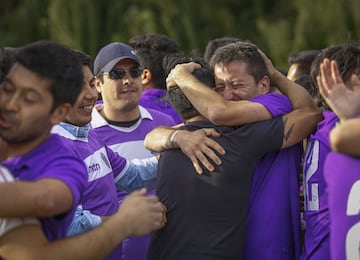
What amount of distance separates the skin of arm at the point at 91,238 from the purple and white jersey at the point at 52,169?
96 millimetres

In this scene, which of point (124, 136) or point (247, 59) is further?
point (124, 136)

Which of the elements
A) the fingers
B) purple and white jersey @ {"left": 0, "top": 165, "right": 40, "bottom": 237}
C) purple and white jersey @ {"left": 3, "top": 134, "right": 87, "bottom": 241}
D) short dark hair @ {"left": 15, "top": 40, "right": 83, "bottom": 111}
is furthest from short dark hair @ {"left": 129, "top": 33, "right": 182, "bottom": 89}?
purple and white jersey @ {"left": 0, "top": 165, "right": 40, "bottom": 237}

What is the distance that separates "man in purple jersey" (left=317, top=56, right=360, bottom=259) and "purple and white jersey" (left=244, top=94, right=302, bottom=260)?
729 mm

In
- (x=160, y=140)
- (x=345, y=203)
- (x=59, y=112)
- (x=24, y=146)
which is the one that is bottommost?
(x=345, y=203)

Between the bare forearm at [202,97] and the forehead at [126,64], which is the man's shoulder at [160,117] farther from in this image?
the bare forearm at [202,97]

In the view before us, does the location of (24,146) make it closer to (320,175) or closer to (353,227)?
(353,227)

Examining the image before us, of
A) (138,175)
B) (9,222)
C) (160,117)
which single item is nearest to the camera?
(9,222)

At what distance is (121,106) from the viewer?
578 cm

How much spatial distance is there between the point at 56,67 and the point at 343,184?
1.34m

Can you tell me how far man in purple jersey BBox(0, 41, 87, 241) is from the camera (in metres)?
3.33

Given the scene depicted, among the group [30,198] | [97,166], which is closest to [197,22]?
[97,166]

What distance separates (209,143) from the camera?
4.32 meters

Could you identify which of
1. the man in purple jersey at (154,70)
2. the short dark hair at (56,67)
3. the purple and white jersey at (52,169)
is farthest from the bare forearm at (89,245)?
the man in purple jersey at (154,70)

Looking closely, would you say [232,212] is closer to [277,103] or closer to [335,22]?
[277,103]
